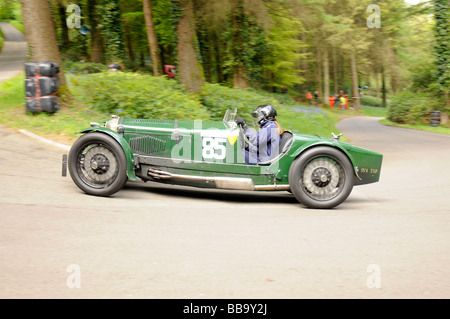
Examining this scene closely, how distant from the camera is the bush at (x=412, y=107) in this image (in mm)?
27281

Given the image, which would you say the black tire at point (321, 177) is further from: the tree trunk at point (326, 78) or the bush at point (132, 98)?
the tree trunk at point (326, 78)

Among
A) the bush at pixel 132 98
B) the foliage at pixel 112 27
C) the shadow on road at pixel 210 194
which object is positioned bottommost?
the shadow on road at pixel 210 194

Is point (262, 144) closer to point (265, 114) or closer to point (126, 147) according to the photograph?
point (265, 114)

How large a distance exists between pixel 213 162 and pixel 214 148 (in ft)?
0.68

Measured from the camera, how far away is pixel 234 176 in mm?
6832

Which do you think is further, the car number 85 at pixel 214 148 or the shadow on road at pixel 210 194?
the shadow on road at pixel 210 194

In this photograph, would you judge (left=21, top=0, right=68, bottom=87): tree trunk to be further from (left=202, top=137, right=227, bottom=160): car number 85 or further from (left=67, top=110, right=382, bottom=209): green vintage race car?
(left=202, top=137, right=227, bottom=160): car number 85

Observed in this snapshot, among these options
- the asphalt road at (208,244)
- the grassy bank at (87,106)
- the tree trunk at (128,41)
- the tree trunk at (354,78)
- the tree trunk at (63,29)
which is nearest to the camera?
the asphalt road at (208,244)

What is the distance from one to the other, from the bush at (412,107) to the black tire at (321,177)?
899 inches

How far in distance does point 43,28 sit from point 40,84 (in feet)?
5.94

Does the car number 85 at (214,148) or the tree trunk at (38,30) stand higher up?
the tree trunk at (38,30)

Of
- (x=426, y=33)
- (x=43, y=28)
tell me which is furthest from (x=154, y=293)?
(x=426, y=33)

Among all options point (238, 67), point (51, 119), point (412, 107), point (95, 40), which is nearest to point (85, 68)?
point (95, 40)

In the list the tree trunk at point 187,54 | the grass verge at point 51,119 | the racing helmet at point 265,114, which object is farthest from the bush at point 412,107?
the racing helmet at point 265,114
